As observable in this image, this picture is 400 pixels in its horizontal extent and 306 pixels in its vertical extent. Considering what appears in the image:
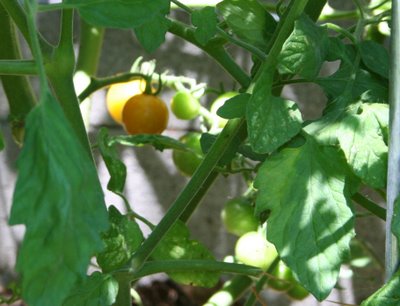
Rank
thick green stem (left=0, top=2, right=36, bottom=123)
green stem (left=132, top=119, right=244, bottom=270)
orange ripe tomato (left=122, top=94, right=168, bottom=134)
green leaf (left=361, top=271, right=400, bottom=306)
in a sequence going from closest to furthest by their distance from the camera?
green leaf (left=361, top=271, right=400, bottom=306) → green stem (left=132, top=119, right=244, bottom=270) → thick green stem (left=0, top=2, right=36, bottom=123) → orange ripe tomato (left=122, top=94, right=168, bottom=134)

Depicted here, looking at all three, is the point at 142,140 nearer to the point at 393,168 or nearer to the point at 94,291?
the point at 94,291

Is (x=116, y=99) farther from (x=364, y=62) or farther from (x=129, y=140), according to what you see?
(x=364, y=62)

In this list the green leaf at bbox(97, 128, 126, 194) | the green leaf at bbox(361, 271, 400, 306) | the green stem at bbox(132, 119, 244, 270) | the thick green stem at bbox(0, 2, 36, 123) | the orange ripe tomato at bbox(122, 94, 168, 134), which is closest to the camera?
the green leaf at bbox(361, 271, 400, 306)

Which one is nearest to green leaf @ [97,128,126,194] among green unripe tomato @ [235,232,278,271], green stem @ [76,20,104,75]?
green unripe tomato @ [235,232,278,271]

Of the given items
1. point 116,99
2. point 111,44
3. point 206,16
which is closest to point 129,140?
point 206,16

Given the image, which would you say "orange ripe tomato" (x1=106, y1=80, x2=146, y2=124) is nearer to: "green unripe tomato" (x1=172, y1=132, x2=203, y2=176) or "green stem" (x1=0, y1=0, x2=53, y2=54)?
"green unripe tomato" (x1=172, y1=132, x2=203, y2=176)

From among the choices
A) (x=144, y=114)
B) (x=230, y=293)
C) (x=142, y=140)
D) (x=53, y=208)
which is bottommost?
(x=230, y=293)

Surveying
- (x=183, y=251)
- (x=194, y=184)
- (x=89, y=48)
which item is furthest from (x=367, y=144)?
(x=89, y=48)

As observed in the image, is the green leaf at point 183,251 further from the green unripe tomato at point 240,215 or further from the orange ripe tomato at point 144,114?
the orange ripe tomato at point 144,114
